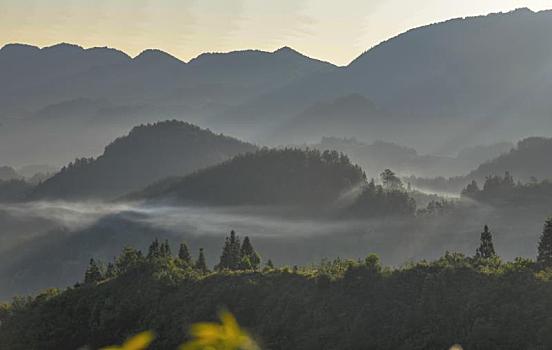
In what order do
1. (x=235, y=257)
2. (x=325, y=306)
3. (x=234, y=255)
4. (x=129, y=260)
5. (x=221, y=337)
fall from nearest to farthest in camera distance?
1. (x=221, y=337)
2. (x=325, y=306)
3. (x=129, y=260)
4. (x=235, y=257)
5. (x=234, y=255)

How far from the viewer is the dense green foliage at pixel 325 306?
3712cm

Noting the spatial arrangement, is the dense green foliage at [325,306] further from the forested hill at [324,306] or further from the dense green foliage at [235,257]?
the dense green foliage at [235,257]

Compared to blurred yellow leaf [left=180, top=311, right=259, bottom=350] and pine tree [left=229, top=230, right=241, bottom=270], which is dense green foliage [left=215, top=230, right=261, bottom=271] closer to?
pine tree [left=229, top=230, right=241, bottom=270]

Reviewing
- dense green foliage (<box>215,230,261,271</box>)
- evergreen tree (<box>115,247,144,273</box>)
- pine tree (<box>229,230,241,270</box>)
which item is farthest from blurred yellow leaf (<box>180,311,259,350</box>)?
pine tree (<box>229,230,241,270</box>)

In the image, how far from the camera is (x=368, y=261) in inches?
1911

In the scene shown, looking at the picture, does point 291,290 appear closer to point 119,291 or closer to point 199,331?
point 119,291

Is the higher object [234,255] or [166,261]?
[166,261]

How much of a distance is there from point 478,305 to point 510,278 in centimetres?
342

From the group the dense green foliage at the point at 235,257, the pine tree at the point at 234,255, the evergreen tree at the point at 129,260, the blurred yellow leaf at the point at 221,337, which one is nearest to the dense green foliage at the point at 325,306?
the evergreen tree at the point at 129,260

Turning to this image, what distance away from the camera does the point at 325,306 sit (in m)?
45.5

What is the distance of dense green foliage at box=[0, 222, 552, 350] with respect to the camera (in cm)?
3712

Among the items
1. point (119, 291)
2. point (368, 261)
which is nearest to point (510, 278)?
point (368, 261)

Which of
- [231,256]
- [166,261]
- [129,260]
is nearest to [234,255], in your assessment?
[231,256]

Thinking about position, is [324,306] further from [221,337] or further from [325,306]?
[221,337]
